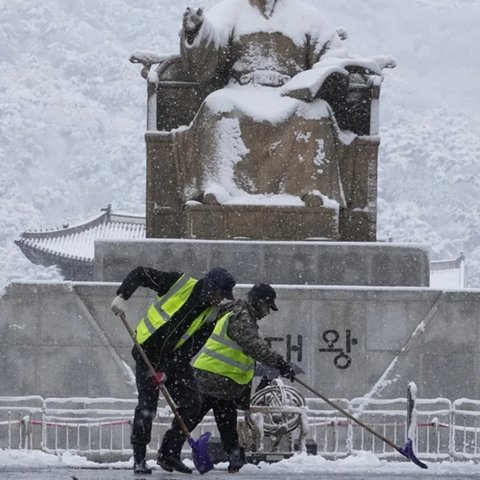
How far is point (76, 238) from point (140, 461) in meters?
22.8

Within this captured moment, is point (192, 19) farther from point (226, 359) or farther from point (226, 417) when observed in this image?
point (226, 417)

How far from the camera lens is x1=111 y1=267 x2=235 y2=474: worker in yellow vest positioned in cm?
726

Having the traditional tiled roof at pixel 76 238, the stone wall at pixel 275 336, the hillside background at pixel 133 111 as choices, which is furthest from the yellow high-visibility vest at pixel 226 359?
the hillside background at pixel 133 111

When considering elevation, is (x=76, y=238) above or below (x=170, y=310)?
above

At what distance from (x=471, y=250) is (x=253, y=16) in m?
64.7

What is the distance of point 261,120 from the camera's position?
11094mm

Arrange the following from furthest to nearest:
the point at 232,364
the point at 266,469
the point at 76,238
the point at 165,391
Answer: the point at 76,238 → the point at 266,469 → the point at 232,364 → the point at 165,391

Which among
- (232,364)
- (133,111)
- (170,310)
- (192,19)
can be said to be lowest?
(232,364)

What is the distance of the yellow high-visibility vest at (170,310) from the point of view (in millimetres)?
7301

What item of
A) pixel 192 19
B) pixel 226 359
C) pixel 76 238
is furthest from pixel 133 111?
pixel 226 359

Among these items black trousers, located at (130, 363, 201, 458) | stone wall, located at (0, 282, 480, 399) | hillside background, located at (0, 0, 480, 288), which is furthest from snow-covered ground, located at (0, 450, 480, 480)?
hillside background, located at (0, 0, 480, 288)

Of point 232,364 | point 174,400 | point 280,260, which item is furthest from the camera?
point 280,260

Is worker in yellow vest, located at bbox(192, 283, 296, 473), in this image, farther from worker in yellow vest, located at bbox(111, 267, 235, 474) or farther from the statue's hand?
the statue's hand

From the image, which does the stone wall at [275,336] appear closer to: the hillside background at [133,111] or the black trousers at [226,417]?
the black trousers at [226,417]
